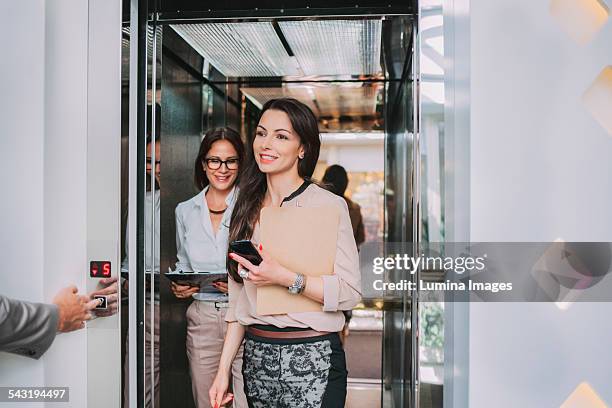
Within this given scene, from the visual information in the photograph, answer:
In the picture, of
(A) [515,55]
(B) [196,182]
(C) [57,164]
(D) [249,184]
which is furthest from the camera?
(B) [196,182]

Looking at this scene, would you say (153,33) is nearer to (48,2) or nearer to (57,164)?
(48,2)

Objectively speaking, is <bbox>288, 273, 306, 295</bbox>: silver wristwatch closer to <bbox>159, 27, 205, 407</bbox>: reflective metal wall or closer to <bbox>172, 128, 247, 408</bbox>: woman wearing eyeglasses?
<bbox>172, 128, 247, 408</bbox>: woman wearing eyeglasses

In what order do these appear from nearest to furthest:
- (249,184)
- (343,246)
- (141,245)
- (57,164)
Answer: (57,164) → (141,245) → (343,246) → (249,184)

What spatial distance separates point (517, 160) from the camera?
5.99ft

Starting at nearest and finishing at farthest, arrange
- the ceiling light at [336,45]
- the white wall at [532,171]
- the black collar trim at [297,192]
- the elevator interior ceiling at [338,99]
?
the white wall at [532,171] < the black collar trim at [297,192] < the ceiling light at [336,45] < the elevator interior ceiling at [338,99]

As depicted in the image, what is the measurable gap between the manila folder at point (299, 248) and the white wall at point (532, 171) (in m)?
0.62

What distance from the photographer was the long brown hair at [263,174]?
2480 millimetres

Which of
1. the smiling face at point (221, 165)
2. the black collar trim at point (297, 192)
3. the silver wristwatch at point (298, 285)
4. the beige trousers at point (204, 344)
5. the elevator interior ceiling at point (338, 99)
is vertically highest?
the elevator interior ceiling at point (338, 99)

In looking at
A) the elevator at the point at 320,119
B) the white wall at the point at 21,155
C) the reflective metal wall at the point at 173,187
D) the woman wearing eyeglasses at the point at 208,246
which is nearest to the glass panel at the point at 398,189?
the elevator at the point at 320,119

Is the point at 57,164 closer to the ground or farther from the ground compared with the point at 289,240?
farther from the ground

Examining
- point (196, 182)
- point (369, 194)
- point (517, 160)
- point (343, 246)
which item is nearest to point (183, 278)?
point (196, 182)

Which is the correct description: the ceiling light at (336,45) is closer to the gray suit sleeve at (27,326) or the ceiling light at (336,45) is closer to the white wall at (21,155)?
the white wall at (21,155)

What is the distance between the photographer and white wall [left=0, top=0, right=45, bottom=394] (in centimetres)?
190

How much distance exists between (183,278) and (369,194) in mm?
1726
